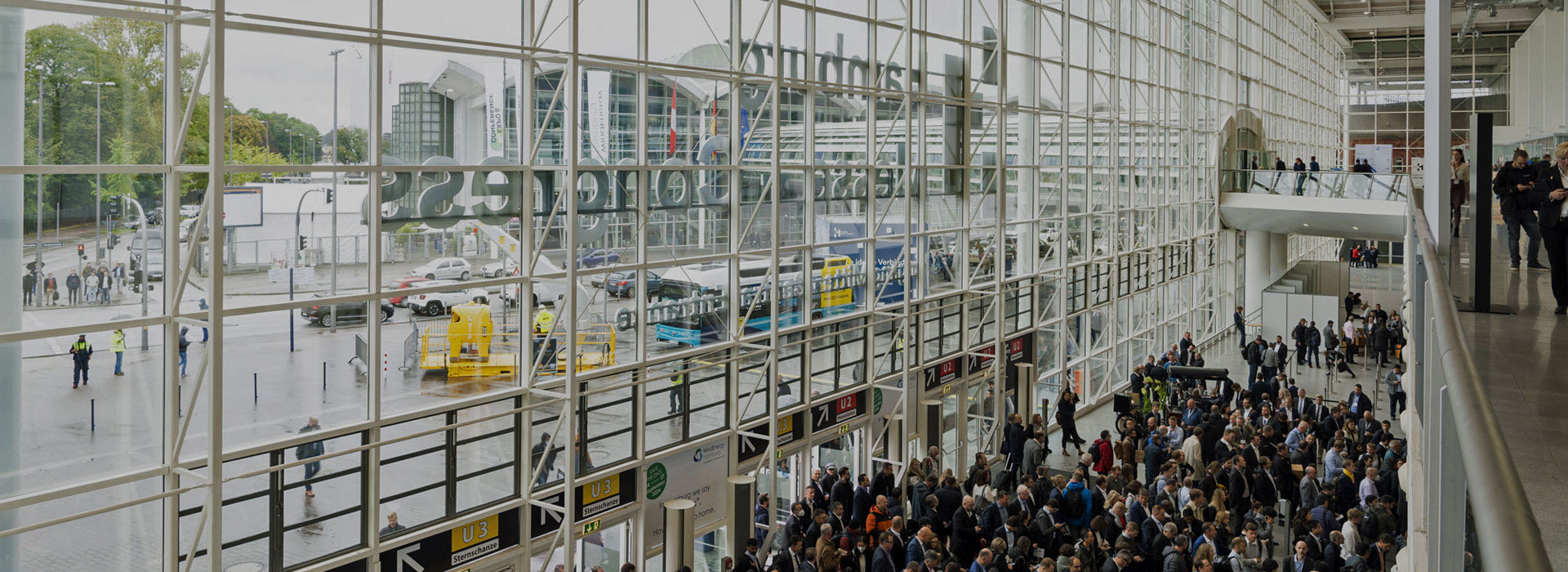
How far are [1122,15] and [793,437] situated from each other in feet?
46.3

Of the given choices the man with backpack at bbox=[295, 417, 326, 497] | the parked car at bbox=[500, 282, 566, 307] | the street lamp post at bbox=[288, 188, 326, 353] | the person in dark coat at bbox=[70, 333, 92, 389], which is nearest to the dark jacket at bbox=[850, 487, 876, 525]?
the parked car at bbox=[500, 282, 566, 307]

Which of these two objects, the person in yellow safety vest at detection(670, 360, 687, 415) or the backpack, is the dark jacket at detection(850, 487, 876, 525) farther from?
the person in yellow safety vest at detection(670, 360, 687, 415)

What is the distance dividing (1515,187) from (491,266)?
8.37m

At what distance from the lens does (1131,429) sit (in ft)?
52.2

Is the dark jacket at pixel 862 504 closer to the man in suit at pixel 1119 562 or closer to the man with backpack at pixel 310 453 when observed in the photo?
the man in suit at pixel 1119 562

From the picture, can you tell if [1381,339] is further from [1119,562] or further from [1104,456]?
[1119,562]

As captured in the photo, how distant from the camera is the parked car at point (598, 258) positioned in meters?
11.8

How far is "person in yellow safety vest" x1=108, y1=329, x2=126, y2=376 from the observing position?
8062 millimetres

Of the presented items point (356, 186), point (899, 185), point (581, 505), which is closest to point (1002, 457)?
point (899, 185)

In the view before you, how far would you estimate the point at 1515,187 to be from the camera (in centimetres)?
721

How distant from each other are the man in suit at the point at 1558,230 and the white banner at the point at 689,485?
28.6 feet

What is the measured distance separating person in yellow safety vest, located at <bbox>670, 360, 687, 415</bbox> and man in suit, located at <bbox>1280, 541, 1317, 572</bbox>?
654 centimetres

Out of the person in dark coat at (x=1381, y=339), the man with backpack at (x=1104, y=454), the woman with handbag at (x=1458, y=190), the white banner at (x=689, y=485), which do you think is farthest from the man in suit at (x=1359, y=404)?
the white banner at (x=689, y=485)

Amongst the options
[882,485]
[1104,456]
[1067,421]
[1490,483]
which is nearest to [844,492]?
[882,485]
